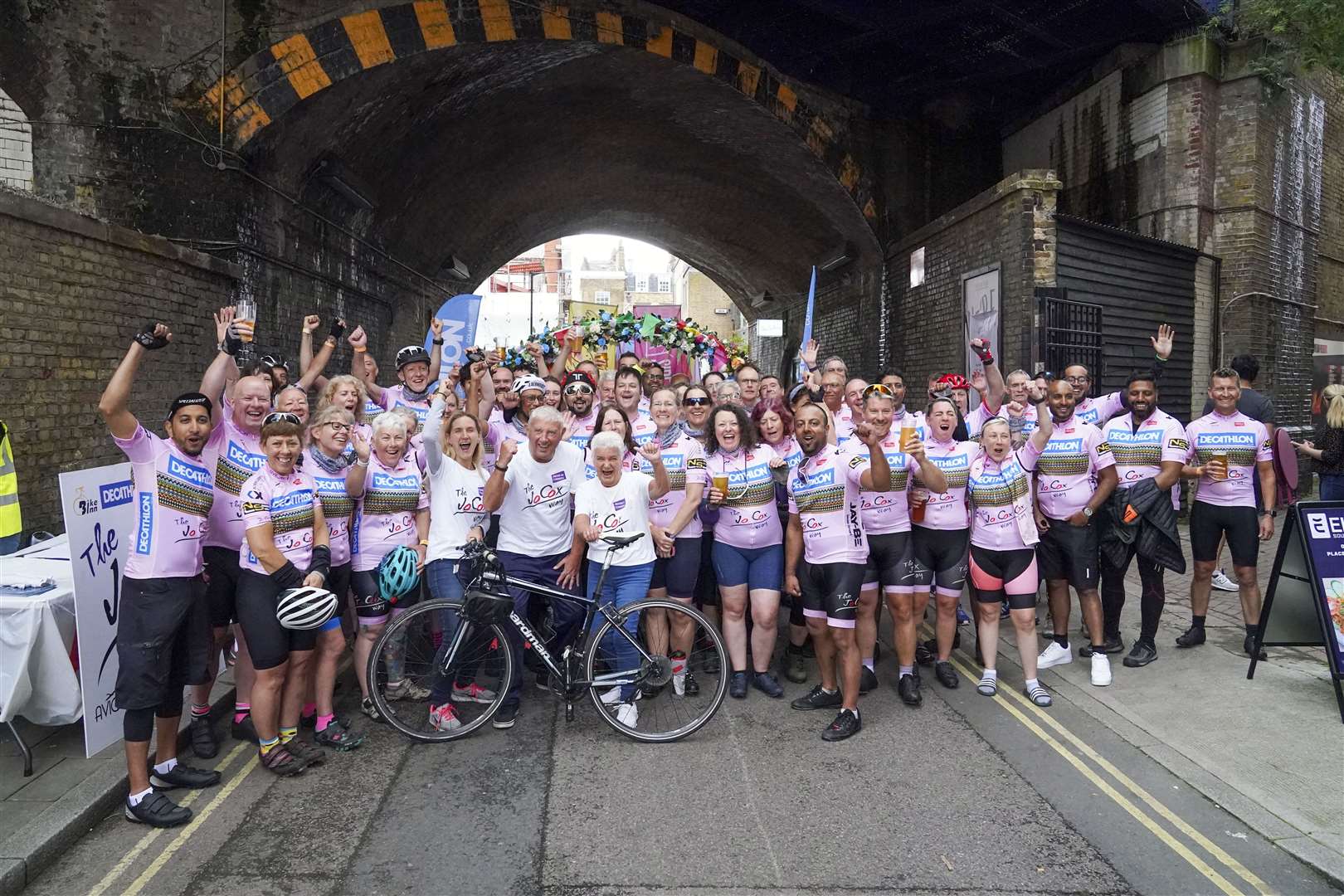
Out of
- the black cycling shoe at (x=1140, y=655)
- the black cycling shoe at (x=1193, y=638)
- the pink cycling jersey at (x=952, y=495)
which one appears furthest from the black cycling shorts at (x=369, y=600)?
the black cycling shoe at (x=1193, y=638)

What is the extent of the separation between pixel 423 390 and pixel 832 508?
3.48 meters

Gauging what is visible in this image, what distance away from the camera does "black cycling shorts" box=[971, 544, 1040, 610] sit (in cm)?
522

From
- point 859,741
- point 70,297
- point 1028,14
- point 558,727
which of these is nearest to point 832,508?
point 859,741

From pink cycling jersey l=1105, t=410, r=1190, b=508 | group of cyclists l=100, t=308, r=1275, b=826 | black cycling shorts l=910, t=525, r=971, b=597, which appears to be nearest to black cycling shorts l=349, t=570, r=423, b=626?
group of cyclists l=100, t=308, r=1275, b=826

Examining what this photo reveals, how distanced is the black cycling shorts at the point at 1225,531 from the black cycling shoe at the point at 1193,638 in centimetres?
53

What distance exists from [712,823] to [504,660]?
169 centimetres

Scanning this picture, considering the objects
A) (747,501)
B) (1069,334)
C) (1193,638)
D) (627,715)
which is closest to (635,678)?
(627,715)

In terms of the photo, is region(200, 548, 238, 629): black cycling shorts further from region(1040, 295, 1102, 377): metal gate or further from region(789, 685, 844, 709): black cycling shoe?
region(1040, 295, 1102, 377): metal gate

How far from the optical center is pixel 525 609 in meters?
5.04

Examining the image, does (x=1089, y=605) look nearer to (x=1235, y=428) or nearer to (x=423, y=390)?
(x=1235, y=428)

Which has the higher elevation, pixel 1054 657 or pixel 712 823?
pixel 1054 657

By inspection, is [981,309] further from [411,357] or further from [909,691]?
[411,357]

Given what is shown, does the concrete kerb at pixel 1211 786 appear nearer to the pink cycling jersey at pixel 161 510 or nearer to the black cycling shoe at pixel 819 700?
the black cycling shoe at pixel 819 700

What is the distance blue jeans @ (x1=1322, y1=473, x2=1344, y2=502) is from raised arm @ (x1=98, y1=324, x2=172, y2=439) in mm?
8554
